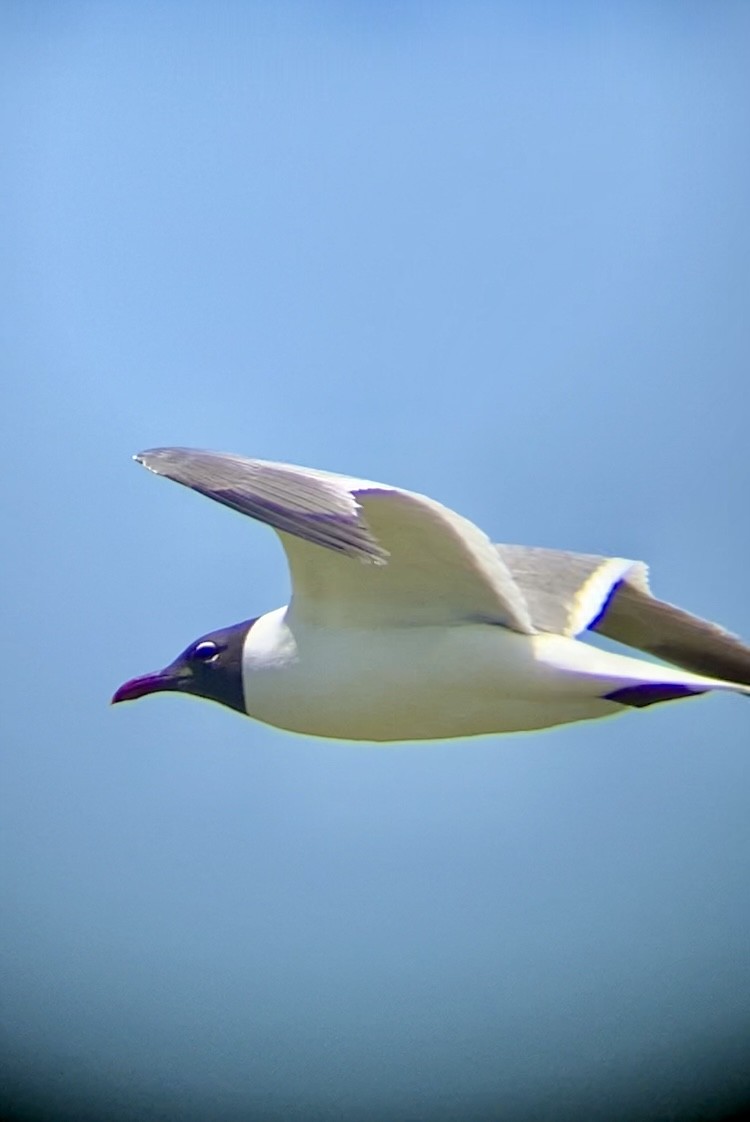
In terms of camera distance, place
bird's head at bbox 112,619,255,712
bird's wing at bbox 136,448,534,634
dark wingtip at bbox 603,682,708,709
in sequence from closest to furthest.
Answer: bird's wing at bbox 136,448,534,634 < dark wingtip at bbox 603,682,708,709 < bird's head at bbox 112,619,255,712

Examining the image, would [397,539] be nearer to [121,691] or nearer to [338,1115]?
[121,691]

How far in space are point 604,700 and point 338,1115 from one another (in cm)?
135

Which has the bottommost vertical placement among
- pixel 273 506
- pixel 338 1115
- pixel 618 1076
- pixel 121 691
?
pixel 338 1115

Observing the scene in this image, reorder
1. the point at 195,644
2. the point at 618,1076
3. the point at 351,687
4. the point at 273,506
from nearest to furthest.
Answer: the point at 273,506 → the point at 351,687 → the point at 195,644 → the point at 618,1076

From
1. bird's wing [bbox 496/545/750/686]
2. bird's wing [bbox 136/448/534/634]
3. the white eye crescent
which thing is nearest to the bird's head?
the white eye crescent

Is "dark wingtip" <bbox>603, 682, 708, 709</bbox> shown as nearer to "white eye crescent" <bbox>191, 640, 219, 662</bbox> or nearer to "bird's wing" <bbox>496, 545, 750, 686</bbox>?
"bird's wing" <bbox>496, 545, 750, 686</bbox>

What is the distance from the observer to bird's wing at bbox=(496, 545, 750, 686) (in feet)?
4.44

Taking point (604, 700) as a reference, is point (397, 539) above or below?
above

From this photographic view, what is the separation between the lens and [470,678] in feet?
4.23

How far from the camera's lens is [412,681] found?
1.32m

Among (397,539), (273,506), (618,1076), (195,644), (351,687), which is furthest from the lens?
(618,1076)

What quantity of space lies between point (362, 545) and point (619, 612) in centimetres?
60

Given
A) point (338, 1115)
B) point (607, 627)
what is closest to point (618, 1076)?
point (338, 1115)

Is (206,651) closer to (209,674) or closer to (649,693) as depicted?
(209,674)
